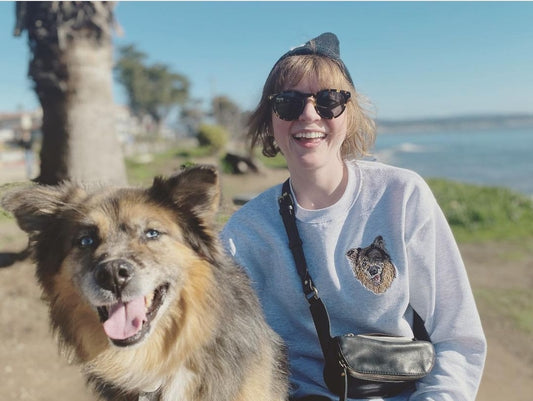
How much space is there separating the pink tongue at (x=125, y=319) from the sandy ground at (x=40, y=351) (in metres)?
2.24

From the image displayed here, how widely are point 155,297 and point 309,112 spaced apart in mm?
1386

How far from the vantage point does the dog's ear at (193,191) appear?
2574 mm

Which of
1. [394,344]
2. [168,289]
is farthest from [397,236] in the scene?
[168,289]

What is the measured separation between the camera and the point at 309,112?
116 inches

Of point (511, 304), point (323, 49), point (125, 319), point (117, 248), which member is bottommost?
point (511, 304)

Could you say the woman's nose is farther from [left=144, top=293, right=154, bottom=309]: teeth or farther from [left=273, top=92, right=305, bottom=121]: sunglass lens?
[left=144, top=293, right=154, bottom=309]: teeth

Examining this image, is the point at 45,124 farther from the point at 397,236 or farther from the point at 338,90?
the point at 397,236

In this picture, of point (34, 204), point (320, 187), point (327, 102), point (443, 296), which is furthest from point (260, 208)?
point (34, 204)

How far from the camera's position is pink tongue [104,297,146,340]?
2.46m

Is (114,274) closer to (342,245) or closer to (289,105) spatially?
(342,245)

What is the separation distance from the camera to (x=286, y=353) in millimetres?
2922

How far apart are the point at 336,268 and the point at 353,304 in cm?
22

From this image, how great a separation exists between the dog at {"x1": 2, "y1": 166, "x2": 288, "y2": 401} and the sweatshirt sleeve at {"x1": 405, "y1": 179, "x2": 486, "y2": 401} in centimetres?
89

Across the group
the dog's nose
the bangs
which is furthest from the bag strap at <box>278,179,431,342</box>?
the dog's nose
